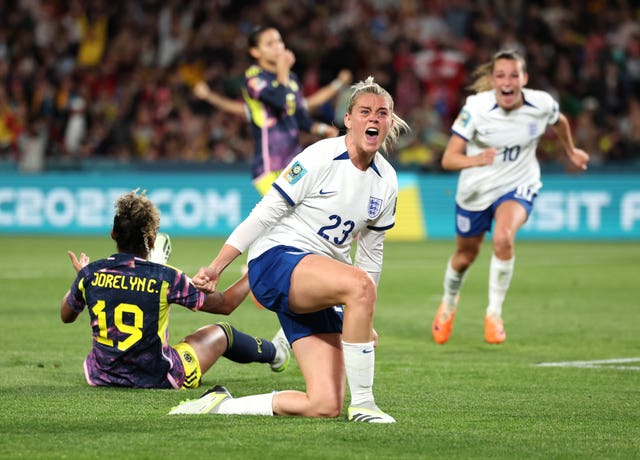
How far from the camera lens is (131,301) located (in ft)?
22.3

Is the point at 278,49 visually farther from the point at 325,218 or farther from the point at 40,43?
the point at 40,43

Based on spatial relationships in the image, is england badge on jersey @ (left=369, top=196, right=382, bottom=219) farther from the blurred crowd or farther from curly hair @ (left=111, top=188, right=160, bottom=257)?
the blurred crowd

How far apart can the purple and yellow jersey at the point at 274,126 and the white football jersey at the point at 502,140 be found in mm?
2019

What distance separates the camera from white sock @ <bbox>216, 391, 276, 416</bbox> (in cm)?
620

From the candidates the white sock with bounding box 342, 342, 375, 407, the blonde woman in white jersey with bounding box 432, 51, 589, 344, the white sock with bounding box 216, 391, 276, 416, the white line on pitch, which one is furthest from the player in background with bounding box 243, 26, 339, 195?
the white sock with bounding box 342, 342, 375, 407

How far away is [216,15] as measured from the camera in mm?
26578

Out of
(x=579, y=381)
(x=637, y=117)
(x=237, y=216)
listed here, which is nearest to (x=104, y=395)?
(x=579, y=381)

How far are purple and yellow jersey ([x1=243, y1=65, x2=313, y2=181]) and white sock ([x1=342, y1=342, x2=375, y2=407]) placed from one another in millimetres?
6077

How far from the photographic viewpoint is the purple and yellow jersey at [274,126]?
11.8 m

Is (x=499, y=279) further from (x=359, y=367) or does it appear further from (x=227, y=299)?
(x=359, y=367)

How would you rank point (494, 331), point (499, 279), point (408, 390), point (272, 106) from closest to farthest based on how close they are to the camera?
point (408, 390) < point (494, 331) < point (499, 279) < point (272, 106)

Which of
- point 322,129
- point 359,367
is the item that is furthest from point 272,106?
point 359,367

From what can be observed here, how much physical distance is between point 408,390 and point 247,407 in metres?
1.38

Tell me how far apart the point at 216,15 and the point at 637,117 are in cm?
965
